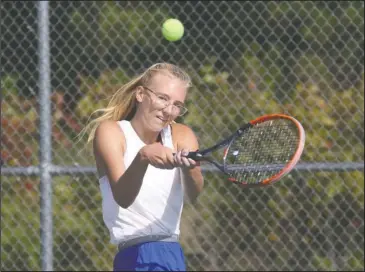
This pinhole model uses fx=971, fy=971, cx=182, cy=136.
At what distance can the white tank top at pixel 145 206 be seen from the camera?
367 cm

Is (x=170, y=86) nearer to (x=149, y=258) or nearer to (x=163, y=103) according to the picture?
(x=163, y=103)

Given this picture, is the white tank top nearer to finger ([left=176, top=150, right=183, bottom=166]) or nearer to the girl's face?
the girl's face

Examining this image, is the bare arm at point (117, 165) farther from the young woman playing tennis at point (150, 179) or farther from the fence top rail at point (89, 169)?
the fence top rail at point (89, 169)

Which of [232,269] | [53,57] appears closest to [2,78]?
[53,57]

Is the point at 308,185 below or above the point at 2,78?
below

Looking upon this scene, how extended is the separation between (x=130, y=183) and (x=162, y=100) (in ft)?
1.39

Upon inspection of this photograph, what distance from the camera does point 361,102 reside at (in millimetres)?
5930

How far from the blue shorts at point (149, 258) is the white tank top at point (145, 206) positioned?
48mm

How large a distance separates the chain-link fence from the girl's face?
2206 mm

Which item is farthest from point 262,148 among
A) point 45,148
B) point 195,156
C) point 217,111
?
point 45,148

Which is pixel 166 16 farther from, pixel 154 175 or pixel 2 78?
pixel 154 175

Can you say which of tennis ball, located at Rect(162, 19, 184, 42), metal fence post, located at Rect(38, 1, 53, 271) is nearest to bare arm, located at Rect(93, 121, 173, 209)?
tennis ball, located at Rect(162, 19, 184, 42)

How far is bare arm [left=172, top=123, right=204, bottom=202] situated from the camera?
12.2 feet

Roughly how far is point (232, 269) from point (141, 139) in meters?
2.48
